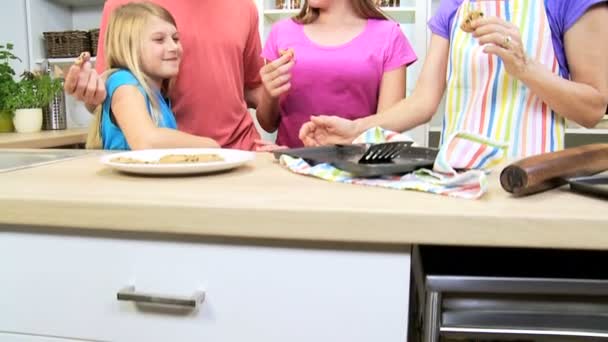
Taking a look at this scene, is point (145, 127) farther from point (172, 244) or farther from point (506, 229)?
point (506, 229)

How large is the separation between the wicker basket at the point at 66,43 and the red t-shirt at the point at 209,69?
1.30 metres

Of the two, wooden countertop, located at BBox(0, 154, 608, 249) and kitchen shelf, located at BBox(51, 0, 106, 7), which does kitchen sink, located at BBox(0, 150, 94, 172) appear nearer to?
wooden countertop, located at BBox(0, 154, 608, 249)

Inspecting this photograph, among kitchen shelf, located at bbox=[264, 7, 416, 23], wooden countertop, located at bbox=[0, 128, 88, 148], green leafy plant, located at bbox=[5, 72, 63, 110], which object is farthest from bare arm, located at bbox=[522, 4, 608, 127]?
green leafy plant, located at bbox=[5, 72, 63, 110]

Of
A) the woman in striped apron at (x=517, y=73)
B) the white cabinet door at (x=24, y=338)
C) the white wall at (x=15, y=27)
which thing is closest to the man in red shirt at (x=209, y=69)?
the woman in striped apron at (x=517, y=73)

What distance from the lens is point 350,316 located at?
55 cm

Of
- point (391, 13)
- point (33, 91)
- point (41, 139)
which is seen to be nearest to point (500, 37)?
point (391, 13)

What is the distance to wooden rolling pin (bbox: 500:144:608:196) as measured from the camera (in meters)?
0.57

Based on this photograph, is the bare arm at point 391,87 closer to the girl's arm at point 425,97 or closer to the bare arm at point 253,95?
the girl's arm at point 425,97

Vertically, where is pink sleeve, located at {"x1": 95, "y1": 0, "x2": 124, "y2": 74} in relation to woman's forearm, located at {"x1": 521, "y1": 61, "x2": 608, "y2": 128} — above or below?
above

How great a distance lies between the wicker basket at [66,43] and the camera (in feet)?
8.86

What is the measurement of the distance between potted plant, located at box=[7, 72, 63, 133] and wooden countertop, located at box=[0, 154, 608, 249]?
1.90 metres

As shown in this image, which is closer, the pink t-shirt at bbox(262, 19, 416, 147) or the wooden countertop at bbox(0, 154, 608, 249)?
the wooden countertop at bbox(0, 154, 608, 249)

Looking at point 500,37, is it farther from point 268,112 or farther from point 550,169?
point 268,112

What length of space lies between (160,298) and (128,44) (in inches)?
36.2
